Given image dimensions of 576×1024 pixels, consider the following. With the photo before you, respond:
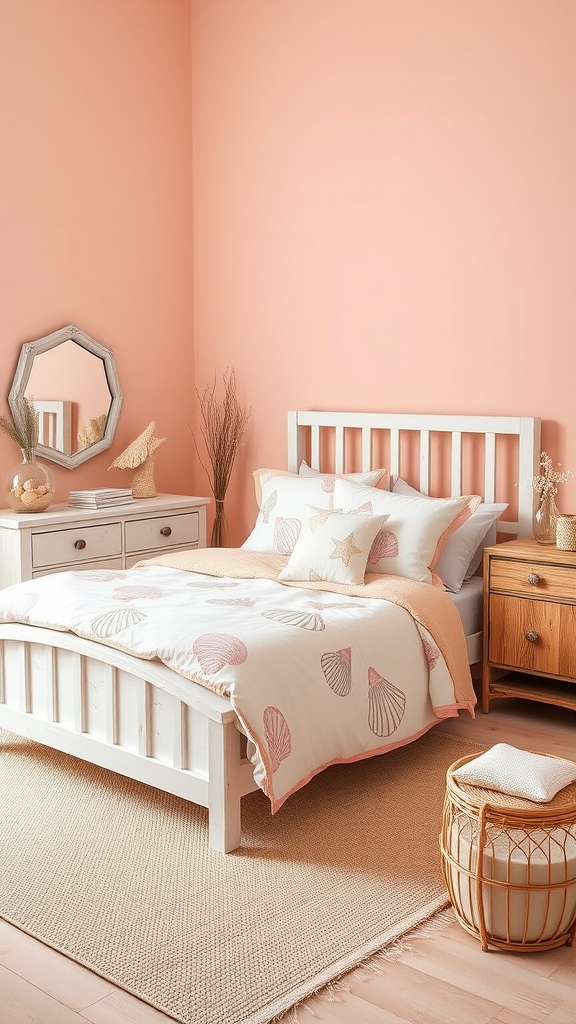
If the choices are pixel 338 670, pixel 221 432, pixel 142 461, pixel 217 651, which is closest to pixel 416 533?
pixel 338 670

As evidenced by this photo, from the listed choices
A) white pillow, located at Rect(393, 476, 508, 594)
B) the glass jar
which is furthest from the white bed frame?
the glass jar

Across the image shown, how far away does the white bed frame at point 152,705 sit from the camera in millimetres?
2582

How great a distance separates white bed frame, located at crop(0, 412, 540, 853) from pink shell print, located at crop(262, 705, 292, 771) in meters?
0.07

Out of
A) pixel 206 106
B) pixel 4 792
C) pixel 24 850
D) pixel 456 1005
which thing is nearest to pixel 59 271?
pixel 206 106

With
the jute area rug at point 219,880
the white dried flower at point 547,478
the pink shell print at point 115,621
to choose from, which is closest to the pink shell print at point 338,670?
the jute area rug at point 219,880

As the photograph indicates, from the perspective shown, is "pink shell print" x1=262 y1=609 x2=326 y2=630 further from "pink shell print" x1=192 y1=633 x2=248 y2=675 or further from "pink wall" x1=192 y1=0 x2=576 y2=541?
"pink wall" x1=192 y1=0 x2=576 y2=541

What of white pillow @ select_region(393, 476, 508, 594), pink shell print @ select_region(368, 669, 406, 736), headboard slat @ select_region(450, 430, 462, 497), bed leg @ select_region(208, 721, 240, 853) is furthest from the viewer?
headboard slat @ select_region(450, 430, 462, 497)

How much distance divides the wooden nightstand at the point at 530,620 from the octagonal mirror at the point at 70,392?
1932 mm

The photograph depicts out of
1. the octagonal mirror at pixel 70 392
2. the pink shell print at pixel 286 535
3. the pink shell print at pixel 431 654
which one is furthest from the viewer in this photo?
the octagonal mirror at pixel 70 392

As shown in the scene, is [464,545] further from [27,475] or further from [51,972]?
[51,972]

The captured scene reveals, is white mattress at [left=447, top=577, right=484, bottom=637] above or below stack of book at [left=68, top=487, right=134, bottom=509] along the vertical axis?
below

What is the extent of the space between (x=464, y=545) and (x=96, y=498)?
5.06 feet

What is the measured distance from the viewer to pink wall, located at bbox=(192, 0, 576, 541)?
377cm

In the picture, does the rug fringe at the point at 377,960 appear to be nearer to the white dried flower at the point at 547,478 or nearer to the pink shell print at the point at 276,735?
the pink shell print at the point at 276,735
